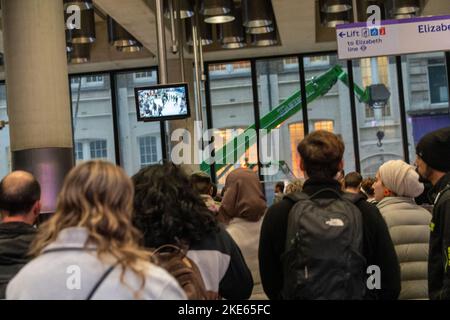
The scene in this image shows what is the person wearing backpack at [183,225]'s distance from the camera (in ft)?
9.11

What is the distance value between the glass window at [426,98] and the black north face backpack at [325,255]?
12821 mm

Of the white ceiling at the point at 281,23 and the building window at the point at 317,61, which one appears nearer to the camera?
the white ceiling at the point at 281,23

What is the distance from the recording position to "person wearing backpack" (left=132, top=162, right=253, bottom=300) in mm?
2775

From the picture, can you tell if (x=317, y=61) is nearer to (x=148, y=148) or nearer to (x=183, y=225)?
(x=148, y=148)

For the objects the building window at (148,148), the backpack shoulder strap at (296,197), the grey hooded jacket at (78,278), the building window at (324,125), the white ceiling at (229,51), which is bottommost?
the grey hooded jacket at (78,278)

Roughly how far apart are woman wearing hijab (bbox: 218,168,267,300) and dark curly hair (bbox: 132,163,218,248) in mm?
967

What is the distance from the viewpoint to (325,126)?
15.6m

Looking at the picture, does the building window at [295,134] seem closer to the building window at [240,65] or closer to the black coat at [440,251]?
the building window at [240,65]

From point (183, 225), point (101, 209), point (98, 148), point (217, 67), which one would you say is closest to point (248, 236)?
point (183, 225)

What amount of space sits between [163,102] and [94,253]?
726 centimetres

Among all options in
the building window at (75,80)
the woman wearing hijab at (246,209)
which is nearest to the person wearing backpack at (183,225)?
the woman wearing hijab at (246,209)
